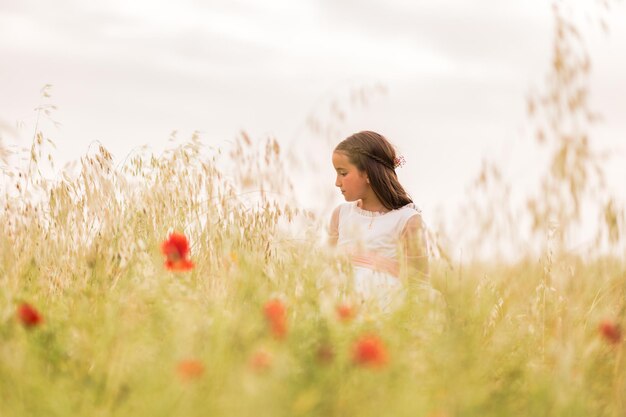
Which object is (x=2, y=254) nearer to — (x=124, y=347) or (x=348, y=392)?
(x=124, y=347)

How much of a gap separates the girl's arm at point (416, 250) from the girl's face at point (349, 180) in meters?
0.27

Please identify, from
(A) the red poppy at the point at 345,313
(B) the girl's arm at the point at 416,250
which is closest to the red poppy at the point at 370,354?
(A) the red poppy at the point at 345,313

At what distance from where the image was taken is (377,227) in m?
3.62

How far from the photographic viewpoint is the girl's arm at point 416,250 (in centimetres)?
249

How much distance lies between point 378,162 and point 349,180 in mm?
171

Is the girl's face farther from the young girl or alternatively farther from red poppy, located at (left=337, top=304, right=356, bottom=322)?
red poppy, located at (left=337, top=304, right=356, bottom=322)

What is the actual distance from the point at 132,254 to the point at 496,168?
121 centimetres

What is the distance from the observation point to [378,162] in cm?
373

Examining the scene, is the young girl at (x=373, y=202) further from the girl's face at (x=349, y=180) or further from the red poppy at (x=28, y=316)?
the red poppy at (x=28, y=316)

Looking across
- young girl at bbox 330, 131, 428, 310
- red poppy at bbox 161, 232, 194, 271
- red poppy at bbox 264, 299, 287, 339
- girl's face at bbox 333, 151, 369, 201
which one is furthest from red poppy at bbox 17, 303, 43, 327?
girl's face at bbox 333, 151, 369, 201

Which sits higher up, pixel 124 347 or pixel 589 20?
pixel 589 20

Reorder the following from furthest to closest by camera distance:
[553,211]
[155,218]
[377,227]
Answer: [377,227], [155,218], [553,211]

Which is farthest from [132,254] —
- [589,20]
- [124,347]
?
Result: [589,20]

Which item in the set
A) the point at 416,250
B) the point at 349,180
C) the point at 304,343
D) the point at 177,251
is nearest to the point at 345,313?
the point at 304,343
